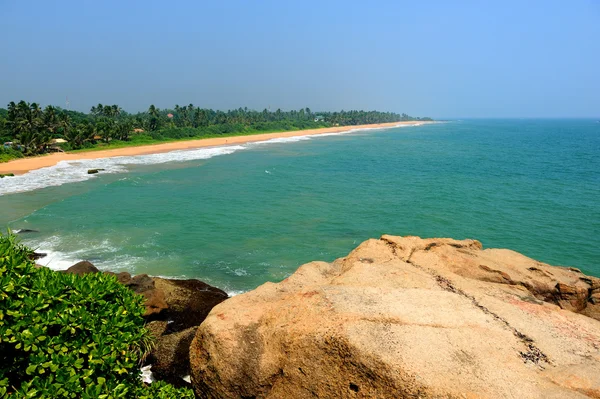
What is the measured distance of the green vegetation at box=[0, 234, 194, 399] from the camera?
6.02 m

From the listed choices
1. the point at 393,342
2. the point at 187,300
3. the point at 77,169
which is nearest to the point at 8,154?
the point at 77,169

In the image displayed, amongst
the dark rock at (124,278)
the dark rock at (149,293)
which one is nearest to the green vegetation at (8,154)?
the dark rock at (124,278)

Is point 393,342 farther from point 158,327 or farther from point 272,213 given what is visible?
point 272,213

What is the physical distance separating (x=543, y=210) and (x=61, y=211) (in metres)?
40.9

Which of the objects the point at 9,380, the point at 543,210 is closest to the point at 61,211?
the point at 9,380

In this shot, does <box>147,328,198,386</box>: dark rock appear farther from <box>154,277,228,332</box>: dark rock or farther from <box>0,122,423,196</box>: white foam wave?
<box>0,122,423,196</box>: white foam wave

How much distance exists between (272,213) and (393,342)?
2662 cm

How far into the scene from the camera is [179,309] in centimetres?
1588

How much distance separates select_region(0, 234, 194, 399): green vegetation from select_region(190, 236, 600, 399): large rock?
1.71m

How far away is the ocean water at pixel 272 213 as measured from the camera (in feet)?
75.0

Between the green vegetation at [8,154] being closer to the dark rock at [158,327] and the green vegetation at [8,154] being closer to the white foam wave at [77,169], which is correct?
the white foam wave at [77,169]

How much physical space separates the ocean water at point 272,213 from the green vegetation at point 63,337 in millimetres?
11651

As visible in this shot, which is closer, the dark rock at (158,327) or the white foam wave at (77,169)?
the dark rock at (158,327)

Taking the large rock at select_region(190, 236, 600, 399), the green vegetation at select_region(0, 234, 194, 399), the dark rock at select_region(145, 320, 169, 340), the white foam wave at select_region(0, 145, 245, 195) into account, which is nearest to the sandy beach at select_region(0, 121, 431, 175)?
the white foam wave at select_region(0, 145, 245, 195)
